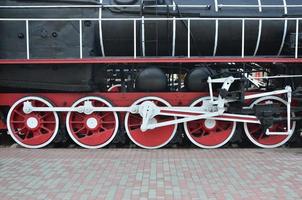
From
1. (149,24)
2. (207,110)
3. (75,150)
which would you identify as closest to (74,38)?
(149,24)

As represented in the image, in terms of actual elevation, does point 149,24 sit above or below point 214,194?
above

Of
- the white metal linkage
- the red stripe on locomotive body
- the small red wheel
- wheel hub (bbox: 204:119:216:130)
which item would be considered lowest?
wheel hub (bbox: 204:119:216:130)

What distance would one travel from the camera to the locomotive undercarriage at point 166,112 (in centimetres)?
902

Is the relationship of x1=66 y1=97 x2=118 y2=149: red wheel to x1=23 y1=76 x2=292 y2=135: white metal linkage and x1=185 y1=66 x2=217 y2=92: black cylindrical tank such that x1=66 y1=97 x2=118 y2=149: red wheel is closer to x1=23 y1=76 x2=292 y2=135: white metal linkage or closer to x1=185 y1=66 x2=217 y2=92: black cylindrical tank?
x1=23 y1=76 x2=292 y2=135: white metal linkage

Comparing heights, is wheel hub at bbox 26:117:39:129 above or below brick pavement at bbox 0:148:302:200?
above

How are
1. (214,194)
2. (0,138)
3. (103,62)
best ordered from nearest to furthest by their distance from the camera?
(214,194) → (103,62) → (0,138)

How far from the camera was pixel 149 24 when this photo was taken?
9.00 m

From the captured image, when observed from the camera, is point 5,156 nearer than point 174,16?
Yes

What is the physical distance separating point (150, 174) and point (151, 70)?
103 inches

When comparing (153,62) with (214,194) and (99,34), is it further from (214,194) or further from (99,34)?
(214,194)

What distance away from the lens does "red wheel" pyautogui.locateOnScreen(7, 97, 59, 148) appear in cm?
931

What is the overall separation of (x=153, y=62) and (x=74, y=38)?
1591 millimetres

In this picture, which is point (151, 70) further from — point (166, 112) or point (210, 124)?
point (210, 124)

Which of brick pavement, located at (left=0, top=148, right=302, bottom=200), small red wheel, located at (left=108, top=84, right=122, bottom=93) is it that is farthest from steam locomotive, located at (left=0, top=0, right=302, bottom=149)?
brick pavement, located at (left=0, top=148, right=302, bottom=200)
